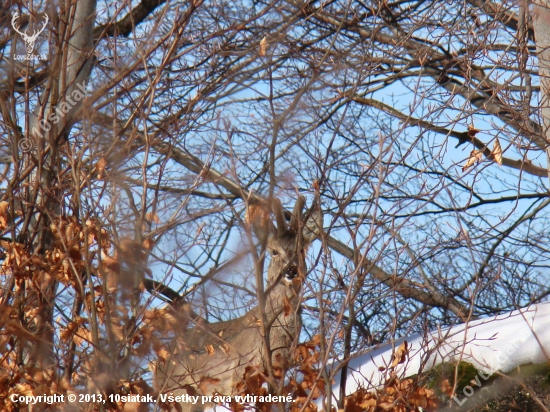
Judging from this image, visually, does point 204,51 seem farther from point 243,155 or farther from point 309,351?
point 309,351

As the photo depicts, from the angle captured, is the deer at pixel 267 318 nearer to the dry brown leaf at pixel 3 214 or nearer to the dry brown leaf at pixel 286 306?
the dry brown leaf at pixel 286 306

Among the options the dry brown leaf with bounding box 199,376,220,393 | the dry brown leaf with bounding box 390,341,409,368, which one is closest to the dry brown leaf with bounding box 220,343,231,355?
the dry brown leaf with bounding box 199,376,220,393

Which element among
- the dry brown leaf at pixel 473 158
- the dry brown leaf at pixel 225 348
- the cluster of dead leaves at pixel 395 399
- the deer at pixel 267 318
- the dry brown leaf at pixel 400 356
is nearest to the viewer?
the deer at pixel 267 318

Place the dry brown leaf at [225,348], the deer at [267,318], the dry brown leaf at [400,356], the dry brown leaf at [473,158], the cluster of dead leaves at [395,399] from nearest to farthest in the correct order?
the deer at [267,318], the cluster of dead leaves at [395,399], the dry brown leaf at [400,356], the dry brown leaf at [225,348], the dry brown leaf at [473,158]

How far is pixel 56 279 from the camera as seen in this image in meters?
3.56

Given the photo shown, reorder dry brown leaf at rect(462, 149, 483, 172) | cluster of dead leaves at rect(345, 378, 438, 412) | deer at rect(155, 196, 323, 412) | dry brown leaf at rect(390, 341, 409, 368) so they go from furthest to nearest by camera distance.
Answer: dry brown leaf at rect(462, 149, 483, 172)
dry brown leaf at rect(390, 341, 409, 368)
cluster of dead leaves at rect(345, 378, 438, 412)
deer at rect(155, 196, 323, 412)

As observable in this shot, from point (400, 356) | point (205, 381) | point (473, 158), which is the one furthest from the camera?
point (473, 158)

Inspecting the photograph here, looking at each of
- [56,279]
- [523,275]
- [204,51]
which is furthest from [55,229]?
[523,275]

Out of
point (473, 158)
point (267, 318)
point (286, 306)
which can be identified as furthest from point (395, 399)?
point (473, 158)

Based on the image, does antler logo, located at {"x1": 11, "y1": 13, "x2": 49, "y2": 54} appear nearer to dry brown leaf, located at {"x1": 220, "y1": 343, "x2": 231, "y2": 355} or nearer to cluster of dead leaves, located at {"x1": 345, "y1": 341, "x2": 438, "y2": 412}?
dry brown leaf, located at {"x1": 220, "y1": 343, "x2": 231, "y2": 355}

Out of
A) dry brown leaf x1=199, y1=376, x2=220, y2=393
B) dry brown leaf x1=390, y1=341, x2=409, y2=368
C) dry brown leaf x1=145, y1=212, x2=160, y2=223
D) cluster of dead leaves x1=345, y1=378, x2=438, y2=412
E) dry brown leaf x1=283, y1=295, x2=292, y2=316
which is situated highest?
dry brown leaf x1=145, y1=212, x2=160, y2=223

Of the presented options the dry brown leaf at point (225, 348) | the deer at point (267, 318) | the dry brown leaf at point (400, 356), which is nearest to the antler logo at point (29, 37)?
the deer at point (267, 318)

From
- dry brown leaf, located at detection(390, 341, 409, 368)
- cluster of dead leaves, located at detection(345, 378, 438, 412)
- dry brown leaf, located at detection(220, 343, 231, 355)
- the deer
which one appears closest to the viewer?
the deer

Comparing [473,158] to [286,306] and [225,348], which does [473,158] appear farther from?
[225,348]
